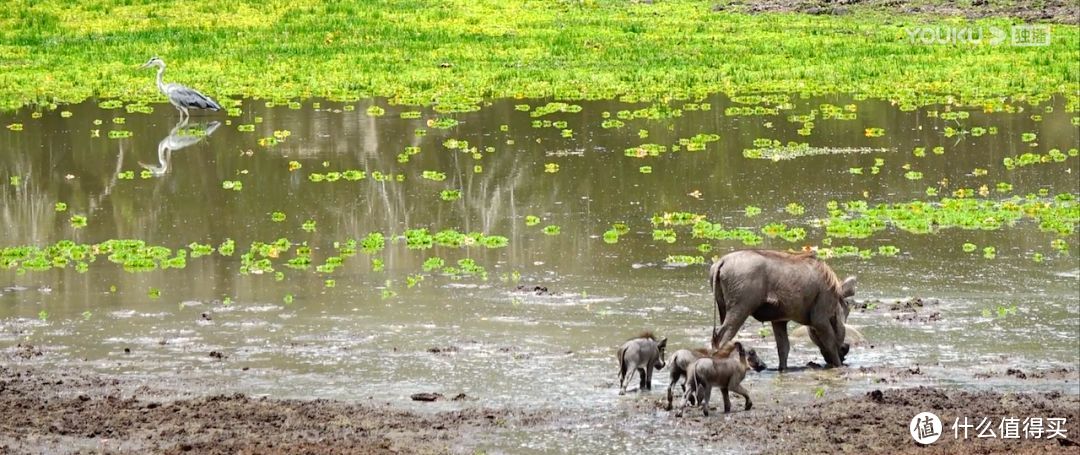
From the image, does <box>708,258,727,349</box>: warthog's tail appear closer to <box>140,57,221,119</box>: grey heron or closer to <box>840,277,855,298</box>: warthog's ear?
<box>840,277,855,298</box>: warthog's ear

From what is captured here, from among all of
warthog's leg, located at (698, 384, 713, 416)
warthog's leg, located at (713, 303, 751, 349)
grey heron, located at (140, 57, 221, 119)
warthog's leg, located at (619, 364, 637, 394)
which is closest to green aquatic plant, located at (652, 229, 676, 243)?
warthog's leg, located at (713, 303, 751, 349)

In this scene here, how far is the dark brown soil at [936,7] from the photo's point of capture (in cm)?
4241

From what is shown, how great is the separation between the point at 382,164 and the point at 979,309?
10.9 meters

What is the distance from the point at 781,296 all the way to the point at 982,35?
91.4ft

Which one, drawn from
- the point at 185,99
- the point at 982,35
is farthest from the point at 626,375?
the point at 982,35

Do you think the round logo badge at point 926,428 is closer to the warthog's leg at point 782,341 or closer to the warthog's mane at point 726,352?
the warthog's mane at point 726,352

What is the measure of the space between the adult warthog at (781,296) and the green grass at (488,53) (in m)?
16.8

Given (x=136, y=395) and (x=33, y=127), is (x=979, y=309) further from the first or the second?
(x=33, y=127)

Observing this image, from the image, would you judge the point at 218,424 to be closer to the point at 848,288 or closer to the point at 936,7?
the point at 848,288

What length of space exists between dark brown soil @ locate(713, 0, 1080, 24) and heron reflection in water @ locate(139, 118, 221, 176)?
799 inches

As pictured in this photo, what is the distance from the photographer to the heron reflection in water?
2442 centimetres

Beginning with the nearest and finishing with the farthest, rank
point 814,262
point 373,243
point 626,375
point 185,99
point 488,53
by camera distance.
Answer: point 626,375, point 814,262, point 373,243, point 185,99, point 488,53

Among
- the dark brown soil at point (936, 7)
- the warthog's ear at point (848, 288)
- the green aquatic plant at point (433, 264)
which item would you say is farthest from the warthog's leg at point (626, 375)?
the dark brown soil at point (936, 7)

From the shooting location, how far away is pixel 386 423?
37.4 feet
